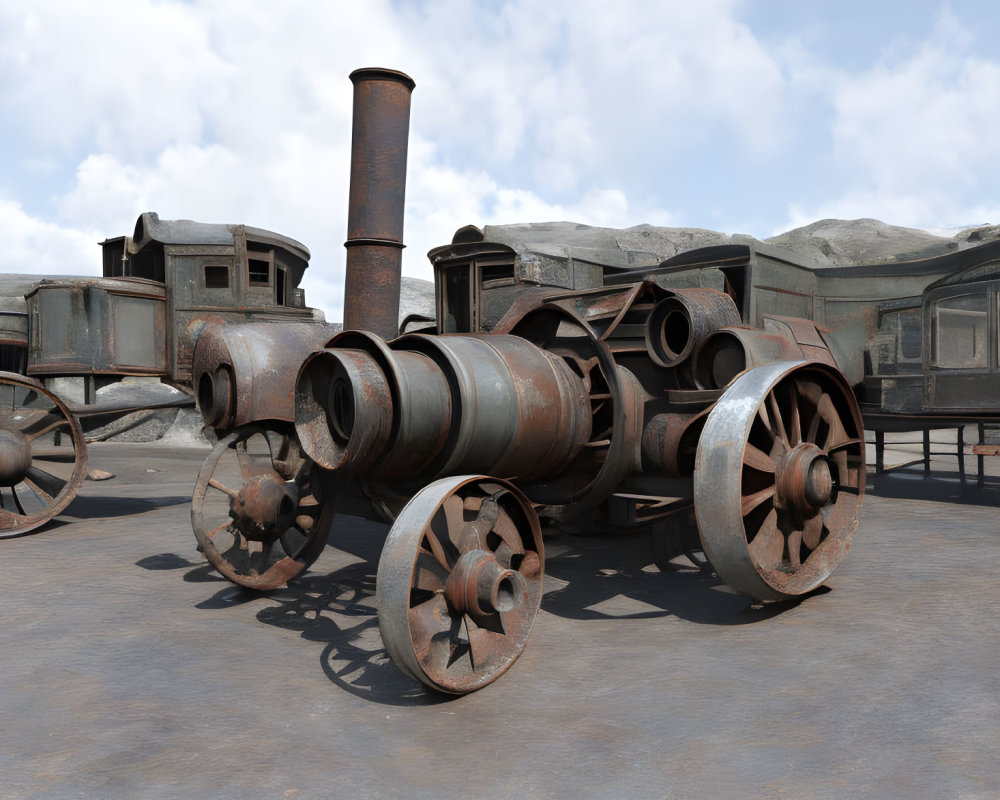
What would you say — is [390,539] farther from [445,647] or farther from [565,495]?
[565,495]

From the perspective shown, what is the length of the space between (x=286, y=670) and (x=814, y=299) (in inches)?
352

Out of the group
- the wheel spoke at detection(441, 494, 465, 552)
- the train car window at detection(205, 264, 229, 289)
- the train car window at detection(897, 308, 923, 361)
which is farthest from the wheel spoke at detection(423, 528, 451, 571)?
the train car window at detection(205, 264, 229, 289)

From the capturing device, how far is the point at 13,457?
758cm

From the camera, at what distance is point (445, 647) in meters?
3.73

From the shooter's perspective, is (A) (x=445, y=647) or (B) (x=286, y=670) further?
(B) (x=286, y=670)

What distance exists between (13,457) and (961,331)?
9519 millimetres

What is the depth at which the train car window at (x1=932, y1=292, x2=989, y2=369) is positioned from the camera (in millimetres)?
9086

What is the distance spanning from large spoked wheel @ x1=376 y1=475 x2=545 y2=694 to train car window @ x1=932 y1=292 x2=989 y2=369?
7.04 m

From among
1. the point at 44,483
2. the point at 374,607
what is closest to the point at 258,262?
the point at 44,483

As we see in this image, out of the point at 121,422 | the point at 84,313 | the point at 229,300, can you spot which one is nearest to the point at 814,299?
the point at 229,300

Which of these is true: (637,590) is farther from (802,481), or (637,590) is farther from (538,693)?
(538,693)

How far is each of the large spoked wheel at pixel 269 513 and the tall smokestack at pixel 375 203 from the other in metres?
1.90

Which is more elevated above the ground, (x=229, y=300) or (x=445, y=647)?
(x=229, y=300)

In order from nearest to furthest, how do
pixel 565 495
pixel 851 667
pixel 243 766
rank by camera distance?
pixel 243 766 → pixel 851 667 → pixel 565 495
